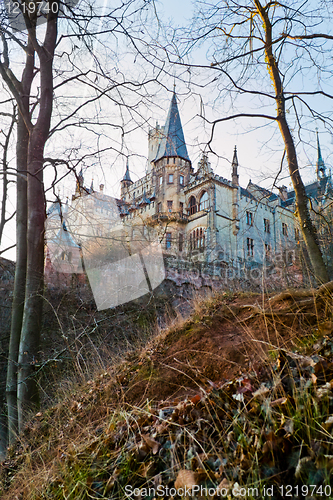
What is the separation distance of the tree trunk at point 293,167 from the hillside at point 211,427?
5.58 feet

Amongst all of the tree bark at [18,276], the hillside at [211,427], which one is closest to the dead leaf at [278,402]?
the hillside at [211,427]

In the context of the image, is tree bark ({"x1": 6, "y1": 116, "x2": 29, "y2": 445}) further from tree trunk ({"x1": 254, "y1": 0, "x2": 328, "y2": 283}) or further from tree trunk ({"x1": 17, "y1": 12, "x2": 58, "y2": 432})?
tree trunk ({"x1": 254, "y1": 0, "x2": 328, "y2": 283})

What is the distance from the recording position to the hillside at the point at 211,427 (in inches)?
71.4

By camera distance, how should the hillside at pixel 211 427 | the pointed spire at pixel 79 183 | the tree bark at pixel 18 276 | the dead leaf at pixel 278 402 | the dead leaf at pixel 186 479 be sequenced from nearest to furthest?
the hillside at pixel 211 427, the dead leaf at pixel 186 479, the dead leaf at pixel 278 402, the tree bark at pixel 18 276, the pointed spire at pixel 79 183

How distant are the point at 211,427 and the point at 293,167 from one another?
498cm

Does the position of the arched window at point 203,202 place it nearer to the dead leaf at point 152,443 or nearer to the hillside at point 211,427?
the hillside at point 211,427

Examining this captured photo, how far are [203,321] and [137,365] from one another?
4.01ft

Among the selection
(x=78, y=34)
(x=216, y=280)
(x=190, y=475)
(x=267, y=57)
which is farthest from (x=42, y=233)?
(x=216, y=280)

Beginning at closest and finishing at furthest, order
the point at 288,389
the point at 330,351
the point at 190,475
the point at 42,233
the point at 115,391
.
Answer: the point at 190,475 < the point at 288,389 < the point at 330,351 < the point at 115,391 < the point at 42,233

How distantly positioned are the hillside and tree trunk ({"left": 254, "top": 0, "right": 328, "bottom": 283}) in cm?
170

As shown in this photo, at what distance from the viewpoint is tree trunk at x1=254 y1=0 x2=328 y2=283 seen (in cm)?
539

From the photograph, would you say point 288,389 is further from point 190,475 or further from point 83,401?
point 83,401

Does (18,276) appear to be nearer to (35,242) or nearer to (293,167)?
(35,242)

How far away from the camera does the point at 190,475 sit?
6.45ft
